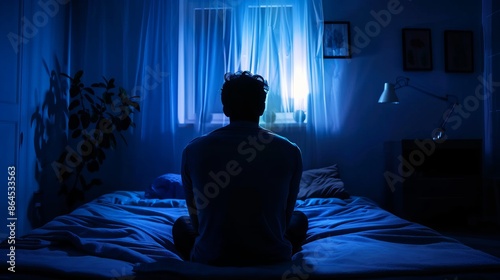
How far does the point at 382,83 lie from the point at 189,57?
1845mm

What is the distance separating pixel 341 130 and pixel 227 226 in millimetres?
2577

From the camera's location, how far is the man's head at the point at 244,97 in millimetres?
1187

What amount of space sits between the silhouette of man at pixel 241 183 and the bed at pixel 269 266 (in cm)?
8

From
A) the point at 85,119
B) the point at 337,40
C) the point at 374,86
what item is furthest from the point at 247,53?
the point at 85,119

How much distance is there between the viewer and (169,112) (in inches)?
135

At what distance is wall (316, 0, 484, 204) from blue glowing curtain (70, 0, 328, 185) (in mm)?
310

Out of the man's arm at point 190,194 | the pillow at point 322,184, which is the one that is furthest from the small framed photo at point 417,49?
the man's arm at point 190,194

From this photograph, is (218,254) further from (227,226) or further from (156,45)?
(156,45)

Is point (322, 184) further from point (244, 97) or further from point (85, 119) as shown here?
point (85, 119)

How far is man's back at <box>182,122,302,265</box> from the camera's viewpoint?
112 cm

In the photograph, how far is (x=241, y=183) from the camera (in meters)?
1.13

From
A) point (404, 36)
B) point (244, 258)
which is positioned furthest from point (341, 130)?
point (244, 258)

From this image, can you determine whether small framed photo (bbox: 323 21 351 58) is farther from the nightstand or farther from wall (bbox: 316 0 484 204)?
the nightstand

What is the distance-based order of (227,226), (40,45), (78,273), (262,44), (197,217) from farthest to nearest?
(262,44), (40,45), (197,217), (227,226), (78,273)
